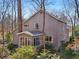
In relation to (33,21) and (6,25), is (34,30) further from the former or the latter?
(6,25)

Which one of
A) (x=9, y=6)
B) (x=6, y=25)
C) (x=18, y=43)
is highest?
(x=9, y=6)

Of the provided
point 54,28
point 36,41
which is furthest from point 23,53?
point 54,28

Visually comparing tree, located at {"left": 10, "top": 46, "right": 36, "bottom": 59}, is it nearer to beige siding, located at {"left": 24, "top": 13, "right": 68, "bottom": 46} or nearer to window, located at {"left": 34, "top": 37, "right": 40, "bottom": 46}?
window, located at {"left": 34, "top": 37, "right": 40, "bottom": 46}

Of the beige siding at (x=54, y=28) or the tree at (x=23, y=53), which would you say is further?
the beige siding at (x=54, y=28)

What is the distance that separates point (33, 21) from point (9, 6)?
Result: 3.87 metres

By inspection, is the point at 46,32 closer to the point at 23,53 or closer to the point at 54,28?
the point at 54,28

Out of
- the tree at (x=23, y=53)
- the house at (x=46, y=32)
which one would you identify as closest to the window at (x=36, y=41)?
the house at (x=46, y=32)

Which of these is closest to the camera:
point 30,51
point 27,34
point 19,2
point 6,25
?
point 30,51

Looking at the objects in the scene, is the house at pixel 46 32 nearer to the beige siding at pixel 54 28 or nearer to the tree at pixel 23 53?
the beige siding at pixel 54 28

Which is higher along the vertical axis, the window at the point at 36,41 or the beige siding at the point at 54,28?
the beige siding at the point at 54,28

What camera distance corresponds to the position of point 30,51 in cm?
1474

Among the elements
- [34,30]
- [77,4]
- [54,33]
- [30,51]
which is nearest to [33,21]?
[34,30]

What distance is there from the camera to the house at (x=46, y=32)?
2844 centimetres

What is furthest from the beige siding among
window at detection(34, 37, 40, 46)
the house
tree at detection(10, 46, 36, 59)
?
tree at detection(10, 46, 36, 59)
